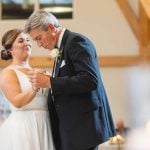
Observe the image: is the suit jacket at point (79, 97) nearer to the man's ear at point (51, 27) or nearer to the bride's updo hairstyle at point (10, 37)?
the man's ear at point (51, 27)

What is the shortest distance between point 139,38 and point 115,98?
94 centimetres

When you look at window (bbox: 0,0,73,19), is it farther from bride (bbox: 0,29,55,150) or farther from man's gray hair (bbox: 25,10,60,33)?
man's gray hair (bbox: 25,10,60,33)

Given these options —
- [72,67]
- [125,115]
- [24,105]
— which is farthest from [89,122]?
[125,115]

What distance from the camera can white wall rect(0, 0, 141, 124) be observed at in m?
6.37

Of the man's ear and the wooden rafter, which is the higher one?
the wooden rafter

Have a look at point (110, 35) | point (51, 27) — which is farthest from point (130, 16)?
point (51, 27)

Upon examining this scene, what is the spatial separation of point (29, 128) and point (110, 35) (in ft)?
12.7

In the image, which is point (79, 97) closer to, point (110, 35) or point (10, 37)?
point (10, 37)

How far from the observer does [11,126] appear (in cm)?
271

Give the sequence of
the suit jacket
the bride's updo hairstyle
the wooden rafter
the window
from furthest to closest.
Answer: the window, the wooden rafter, the bride's updo hairstyle, the suit jacket

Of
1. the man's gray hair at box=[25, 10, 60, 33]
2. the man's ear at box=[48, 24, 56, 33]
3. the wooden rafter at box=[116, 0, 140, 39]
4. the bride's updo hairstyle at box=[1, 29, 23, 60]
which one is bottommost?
the bride's updo hairstyle at box=[1, 29, 23, 60]

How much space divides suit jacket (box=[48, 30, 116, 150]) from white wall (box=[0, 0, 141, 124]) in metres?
4.05

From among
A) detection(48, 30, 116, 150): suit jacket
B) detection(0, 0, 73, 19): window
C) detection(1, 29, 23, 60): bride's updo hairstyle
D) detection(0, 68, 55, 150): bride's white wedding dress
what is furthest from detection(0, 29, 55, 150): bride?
detection(0, 0, 73, 19): window

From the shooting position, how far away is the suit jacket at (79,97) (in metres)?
2.15
